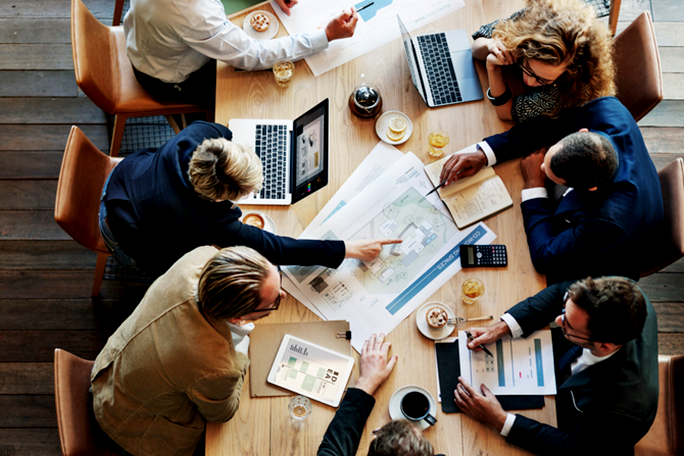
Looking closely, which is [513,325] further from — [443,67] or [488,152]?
[443,67]

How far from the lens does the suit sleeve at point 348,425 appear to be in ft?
5.18

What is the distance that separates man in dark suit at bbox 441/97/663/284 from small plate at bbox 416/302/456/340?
0.37m

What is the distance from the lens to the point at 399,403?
66.3 inches

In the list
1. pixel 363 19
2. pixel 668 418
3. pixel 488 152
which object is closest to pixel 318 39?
pixel 363 19

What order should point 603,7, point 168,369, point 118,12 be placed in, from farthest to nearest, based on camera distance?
point 118,12 < point 603,7 < point 168,369

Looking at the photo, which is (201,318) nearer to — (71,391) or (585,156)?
(71,391)

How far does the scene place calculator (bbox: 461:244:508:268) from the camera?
1.85m

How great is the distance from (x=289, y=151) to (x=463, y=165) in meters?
0.67

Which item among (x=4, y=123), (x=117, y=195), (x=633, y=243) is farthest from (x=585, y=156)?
(x=4, y=123)

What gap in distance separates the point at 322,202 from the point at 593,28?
44.8 inches

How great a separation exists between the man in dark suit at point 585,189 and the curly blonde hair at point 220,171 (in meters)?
0.76

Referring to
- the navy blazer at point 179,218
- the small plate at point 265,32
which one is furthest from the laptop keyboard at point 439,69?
the navy blazer at point 179,218

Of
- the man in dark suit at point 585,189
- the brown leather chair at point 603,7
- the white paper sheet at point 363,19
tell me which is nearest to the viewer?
the man in dark suit at point 585,189

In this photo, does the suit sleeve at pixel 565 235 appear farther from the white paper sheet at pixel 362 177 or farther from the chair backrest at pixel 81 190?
the chair backrest at pixel 81 190
